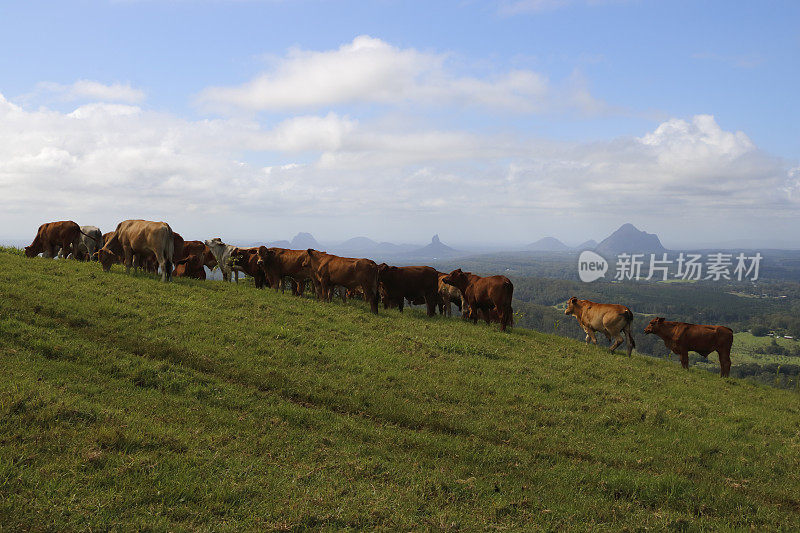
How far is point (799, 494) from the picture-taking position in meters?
8.58

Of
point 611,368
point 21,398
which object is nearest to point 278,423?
point 21,398

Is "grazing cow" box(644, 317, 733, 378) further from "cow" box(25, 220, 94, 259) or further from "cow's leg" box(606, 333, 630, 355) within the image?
"cow" box(25, 220, 94, 259)

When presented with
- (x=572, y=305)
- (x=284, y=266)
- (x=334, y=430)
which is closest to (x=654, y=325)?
(x=572, y=305)

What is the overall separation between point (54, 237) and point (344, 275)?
50.9 ft

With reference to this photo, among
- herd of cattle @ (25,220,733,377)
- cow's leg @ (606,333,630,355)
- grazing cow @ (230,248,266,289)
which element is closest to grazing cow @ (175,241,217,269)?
herd of cattle @ (25,220,733,377)

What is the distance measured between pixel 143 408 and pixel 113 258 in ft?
48.7

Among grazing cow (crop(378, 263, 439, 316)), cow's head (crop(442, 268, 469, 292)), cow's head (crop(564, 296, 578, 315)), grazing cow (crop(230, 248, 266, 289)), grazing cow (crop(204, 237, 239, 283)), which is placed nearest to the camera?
grazing cow (crop(378, 263, 439, 316))

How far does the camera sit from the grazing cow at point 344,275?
19844 mm

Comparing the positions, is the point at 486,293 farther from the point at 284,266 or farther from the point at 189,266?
the point at 189,266

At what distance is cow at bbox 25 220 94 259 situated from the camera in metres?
23.9

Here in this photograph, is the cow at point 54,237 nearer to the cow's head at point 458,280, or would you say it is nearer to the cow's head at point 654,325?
the cow's head at point 458,280

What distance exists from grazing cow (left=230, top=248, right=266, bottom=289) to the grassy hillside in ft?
22.0

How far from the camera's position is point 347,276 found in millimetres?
20047

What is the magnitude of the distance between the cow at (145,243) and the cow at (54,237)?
5.68 meters
